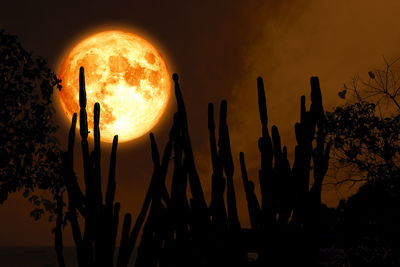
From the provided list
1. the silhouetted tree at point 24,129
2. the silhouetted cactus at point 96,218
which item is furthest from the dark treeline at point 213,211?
the silhouetted tree at point 24,129

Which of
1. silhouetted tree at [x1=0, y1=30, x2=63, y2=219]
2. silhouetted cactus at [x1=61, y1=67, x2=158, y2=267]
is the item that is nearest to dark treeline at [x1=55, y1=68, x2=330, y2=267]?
silhouetted cactus at [x1=61, y1=67, x2=158, y2=267]

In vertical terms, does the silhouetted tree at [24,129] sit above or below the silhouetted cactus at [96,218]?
above

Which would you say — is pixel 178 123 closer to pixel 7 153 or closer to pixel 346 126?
pixel 7 153

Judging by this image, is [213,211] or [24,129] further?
[24,129]

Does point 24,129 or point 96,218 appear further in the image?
point 24,129

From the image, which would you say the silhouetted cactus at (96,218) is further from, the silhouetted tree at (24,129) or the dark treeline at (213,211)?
the silhouetted tree at (24,129)

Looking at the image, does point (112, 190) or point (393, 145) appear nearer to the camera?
point (112, 190)

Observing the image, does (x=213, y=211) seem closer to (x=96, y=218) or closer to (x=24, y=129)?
(x=96, y=218)

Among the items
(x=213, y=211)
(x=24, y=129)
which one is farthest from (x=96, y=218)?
(x=24, y=129)

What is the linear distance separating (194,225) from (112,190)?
536 mm

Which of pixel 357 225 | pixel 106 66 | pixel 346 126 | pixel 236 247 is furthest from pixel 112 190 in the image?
pixel 346 126

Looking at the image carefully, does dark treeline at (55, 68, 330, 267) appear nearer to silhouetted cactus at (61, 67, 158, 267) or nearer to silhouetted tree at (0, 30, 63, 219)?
silhouetted cactus at (61, 67, 158, 267)

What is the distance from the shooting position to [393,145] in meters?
18.4

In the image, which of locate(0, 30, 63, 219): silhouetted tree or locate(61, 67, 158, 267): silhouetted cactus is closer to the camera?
locate(61, 67, 158, 267): silhouetted cactus
